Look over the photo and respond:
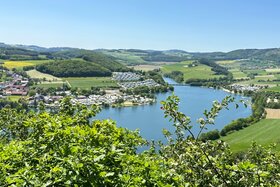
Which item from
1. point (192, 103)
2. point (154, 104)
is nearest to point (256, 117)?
point (192, 103)

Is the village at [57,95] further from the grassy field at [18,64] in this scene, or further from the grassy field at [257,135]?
the grassy field at [257,135]

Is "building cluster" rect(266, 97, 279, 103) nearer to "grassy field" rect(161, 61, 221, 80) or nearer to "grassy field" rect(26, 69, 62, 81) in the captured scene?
"grassy field" rect(161, 61, 221, 80)

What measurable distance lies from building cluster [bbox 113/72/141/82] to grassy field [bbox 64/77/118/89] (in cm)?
349

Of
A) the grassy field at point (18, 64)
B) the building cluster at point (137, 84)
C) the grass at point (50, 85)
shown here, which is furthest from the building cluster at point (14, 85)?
the building cluster at point (137, 84)

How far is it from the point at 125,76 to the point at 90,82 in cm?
2027

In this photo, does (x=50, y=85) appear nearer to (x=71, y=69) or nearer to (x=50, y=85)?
(x=50, y=85)

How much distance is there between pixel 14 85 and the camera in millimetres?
92125

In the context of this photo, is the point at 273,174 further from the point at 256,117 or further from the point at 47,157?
the point at 256,117

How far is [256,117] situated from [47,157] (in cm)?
6798

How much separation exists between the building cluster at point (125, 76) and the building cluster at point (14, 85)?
99.1 feet

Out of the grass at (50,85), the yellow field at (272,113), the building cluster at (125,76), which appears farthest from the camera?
the building cluster at (125,76)

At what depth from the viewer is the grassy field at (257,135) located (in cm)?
5172

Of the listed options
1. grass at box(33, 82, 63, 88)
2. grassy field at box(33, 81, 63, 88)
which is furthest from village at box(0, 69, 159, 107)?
grassy field at box(33, 81, 63, 88)

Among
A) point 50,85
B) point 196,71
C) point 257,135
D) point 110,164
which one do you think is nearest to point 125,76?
point 50,85
